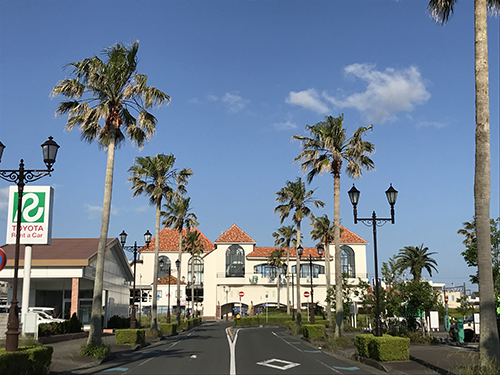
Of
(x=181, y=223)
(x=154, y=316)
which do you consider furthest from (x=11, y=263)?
(x=181, y=223)

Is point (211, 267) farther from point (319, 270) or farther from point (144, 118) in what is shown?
point (144, 118)

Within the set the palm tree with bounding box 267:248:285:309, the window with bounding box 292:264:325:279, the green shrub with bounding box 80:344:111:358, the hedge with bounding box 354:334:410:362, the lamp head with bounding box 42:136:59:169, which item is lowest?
the green shrub with bounding box 80:344:111:358

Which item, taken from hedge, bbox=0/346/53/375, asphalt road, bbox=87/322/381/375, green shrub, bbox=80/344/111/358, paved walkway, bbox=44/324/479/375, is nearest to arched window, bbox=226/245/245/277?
asphalt road, bbox=87/322/381/375

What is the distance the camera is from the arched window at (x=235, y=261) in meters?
81.1

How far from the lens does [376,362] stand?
53.8 ft

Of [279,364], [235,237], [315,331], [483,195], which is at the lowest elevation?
[315,331]

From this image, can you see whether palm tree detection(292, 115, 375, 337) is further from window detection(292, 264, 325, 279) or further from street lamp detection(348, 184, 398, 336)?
window detection(292, 264, 325, 279)

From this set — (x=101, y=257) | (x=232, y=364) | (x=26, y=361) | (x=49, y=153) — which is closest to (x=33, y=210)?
(x=101, y=257)

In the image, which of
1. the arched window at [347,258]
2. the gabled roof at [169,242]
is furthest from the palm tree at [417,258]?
the gabled roof at [169,242]

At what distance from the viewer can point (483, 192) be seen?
12.9 meters

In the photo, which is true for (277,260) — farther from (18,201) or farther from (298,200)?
(18,201)

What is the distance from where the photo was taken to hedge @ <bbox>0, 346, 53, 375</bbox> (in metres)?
11.6

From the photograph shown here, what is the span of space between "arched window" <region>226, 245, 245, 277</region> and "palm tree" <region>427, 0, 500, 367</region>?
6978 centimetres

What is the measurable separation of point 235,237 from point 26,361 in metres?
70.6
